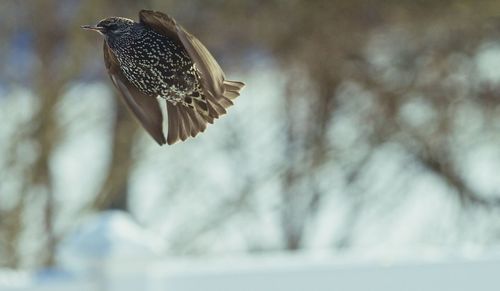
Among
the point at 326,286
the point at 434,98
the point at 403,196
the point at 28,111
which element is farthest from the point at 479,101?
the point at 326,286

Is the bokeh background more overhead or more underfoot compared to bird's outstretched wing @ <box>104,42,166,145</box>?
more overhead

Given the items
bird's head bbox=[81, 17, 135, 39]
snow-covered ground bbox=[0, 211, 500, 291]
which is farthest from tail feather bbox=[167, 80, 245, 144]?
snow-covered ground bbox=[0, 211, 500, 291]

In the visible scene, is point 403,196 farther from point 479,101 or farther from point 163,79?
point 163,79

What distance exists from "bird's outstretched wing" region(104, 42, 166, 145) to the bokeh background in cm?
541

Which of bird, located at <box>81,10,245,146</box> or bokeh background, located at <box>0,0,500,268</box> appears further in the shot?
Answer: bokeh background, located at <box>0,0,500,268</box>

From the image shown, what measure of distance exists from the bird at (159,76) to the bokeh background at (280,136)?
5.48 m

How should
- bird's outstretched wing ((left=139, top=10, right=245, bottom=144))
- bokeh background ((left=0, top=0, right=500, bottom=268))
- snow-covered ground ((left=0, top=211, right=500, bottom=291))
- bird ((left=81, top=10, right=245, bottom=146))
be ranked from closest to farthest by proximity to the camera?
1. bird's outstretched wing ((left=139, top=10, right=245, bottom=144))
2. bird ((left=81, top=10, right=245, bottom=146))
3. snow-covered ground ((left=0, top=211, right=500, bottom=291))
4. bokeh background ((left=0, top=0, right=500, bottom=268))

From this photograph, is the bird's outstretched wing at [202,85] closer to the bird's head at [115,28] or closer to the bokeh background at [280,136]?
the bird's head at [115,28]

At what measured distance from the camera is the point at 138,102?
8.57 ft

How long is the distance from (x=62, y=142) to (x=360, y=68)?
6.83 ft

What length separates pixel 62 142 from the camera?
8594mm

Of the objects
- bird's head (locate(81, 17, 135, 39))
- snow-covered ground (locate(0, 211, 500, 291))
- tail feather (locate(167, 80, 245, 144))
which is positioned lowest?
snow-covered ground (locate(0, 211, 500, 291))

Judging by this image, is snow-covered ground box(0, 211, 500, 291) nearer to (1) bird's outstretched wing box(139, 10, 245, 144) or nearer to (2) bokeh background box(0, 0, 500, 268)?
(1) bird's outstretched wing box(139, 10, 245, 144)

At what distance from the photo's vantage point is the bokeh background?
329 inches
